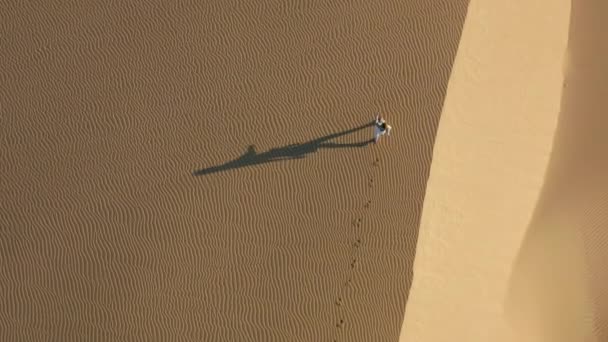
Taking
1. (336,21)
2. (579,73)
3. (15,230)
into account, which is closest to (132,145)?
(15,230)

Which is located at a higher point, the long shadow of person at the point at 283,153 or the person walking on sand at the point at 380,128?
the person walking on sand at the point at 380,128

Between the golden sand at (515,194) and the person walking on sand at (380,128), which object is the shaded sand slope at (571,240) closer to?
the golden sand at (515,194)

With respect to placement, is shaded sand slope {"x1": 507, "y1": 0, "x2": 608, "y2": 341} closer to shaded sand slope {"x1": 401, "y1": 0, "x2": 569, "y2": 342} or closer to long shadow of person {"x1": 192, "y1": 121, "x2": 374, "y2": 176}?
shaded sand slope {"x1": 401, "y1": 0, "x2": 569, "y2": 342}

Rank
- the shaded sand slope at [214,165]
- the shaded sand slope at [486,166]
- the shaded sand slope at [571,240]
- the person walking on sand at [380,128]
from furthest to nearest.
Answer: the person walking on sand at [380,128]
the shaded sand slope at [571,240]
the shaded sand slope at [214,165]
the shaded sand slope at [486,166]

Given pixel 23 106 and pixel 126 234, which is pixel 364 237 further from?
pixel 23 106

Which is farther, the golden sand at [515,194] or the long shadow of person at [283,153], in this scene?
the long shadow of person at [283,153]

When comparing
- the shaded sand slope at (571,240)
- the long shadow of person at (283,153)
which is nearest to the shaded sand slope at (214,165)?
the long shadow of person at (283,153)

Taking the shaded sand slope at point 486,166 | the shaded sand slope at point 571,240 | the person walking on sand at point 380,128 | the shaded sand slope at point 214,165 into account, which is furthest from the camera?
the person walking on sand at point 380,128

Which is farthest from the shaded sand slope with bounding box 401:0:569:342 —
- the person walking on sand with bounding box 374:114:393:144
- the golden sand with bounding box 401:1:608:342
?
the person walking on sand with bounding box 374:114:393:144

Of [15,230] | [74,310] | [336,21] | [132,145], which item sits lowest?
[74,310]
